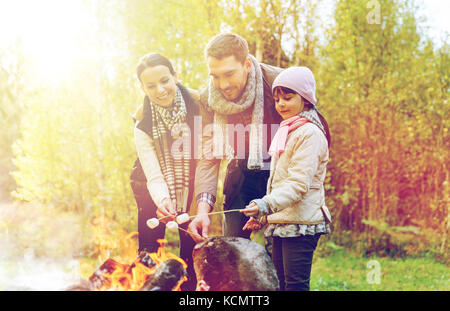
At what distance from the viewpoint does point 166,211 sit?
290cm

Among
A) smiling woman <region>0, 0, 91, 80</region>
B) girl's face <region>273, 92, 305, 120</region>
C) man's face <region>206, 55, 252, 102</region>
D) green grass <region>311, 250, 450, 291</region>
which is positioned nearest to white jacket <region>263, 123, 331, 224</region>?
girl's face <region>273, 92, 305, 120</region>

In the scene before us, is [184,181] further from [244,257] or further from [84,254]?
[84,254]

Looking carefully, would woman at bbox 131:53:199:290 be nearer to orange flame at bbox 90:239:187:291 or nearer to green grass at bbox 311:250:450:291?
orange flame at bbox 90:239:187:291

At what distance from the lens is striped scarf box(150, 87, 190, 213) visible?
296cm

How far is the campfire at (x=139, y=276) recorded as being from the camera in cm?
236

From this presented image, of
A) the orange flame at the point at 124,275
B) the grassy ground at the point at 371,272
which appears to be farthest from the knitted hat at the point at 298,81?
the grassy ground at the point at 371,272

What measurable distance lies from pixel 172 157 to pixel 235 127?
516mm

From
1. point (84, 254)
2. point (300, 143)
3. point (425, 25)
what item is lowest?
point (84, 254)

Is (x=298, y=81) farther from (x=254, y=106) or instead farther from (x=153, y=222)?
(x=153, y=222)

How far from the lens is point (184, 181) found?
9.86ft

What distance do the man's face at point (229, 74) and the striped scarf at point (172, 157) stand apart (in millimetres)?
359

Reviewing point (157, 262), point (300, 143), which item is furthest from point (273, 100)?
point (157, 262)

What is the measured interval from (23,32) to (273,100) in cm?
354

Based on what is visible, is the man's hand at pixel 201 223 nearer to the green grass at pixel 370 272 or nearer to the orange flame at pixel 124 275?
the orange flame at pixel 124 275
